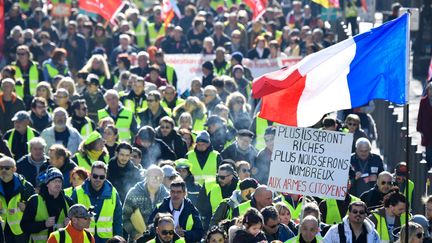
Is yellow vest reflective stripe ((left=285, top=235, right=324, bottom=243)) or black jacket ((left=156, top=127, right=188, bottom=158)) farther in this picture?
black jacket ((left=156, top=127, right=188, bottom=158))

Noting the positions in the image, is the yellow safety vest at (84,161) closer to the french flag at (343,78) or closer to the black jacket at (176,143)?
the black jacket at (176,143)

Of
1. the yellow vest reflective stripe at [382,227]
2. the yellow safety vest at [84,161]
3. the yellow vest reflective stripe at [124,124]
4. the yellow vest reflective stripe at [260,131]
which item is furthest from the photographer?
the yellow vest reflective stripe at [260,131]

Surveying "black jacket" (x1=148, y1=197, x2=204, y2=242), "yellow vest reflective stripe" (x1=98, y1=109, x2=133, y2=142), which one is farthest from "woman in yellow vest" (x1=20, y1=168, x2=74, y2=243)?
"yellow vest reflective stripe" (x1=98, y1=109, x2=133, y2=142)

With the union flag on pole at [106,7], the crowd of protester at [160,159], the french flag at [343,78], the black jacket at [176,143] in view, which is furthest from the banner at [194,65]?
the french flag at [343,78]

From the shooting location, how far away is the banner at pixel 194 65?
2997 centimetres

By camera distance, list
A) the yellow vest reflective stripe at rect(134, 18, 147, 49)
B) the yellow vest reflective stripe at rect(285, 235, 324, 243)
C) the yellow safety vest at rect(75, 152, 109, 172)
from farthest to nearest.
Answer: the yellow vest reflective stripe at rect(134, 18, 147, 49), the yellow safety vest at rect(75, 152, 109, 172), the yellow vest reflective stripe at rect(285, 235, 324, 243)

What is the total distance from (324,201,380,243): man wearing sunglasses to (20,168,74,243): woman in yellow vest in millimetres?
2747

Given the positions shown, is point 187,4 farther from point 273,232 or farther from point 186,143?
point 273,232

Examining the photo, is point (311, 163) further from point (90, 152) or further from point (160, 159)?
point (160, 159)

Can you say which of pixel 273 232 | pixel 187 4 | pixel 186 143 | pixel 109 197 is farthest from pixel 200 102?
pixel 187 4

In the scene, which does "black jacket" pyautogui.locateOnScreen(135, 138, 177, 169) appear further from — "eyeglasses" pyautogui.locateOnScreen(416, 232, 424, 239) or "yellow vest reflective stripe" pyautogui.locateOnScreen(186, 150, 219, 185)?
"eyeglasses" pyautogui.locateOnScreen(416, 232, 424, 239)

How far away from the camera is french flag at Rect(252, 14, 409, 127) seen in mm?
14922

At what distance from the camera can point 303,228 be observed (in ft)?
49.5

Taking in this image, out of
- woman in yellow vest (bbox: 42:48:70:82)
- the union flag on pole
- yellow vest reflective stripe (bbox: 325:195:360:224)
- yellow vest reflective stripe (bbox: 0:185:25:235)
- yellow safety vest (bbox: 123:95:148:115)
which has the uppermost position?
the union flag on pole
